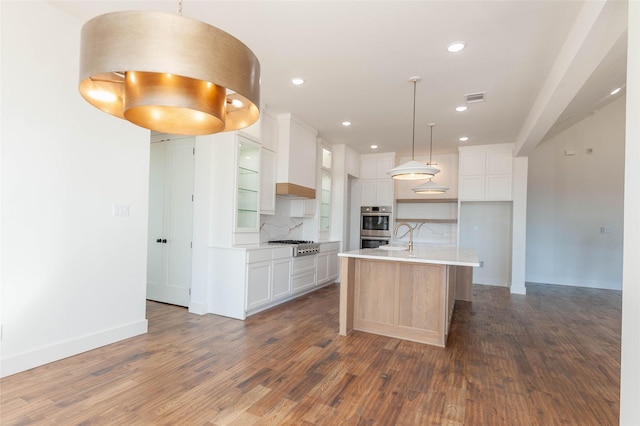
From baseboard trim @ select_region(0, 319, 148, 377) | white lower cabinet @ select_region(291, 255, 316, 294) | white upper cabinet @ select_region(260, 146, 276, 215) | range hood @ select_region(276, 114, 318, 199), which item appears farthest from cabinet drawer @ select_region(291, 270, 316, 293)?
baseboard trim @ select_region(0, 319, 148, 377)

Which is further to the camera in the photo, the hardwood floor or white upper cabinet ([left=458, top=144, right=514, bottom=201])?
white upper cabinet ([left=458, top=144, right=514, bottom=201])

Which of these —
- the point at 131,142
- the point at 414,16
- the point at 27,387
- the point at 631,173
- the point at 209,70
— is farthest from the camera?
the point at 131,142

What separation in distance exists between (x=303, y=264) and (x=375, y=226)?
96.9 inches

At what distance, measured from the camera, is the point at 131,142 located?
10.2 feet

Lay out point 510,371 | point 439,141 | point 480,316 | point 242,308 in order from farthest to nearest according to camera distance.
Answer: point 439,141, point 480,316, point 242,308, point 510,371

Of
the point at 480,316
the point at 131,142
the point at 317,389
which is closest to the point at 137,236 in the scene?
the point at 131,142

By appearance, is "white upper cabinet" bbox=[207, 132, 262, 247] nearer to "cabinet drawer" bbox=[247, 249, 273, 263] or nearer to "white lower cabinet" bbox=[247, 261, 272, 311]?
"cabinet drawer" bbox=[247, 249, 273, 263]

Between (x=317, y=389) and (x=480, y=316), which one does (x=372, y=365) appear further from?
(x=480, y=316)

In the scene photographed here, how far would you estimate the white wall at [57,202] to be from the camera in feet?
7.59

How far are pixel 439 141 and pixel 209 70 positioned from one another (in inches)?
225

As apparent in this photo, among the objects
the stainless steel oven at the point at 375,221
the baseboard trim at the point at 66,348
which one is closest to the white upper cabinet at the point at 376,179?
the stainless steel oven at the point at 375,221

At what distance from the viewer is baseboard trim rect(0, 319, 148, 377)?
7.64ft

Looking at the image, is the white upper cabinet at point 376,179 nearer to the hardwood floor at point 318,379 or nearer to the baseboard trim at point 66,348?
the hardwood floor at point 318,379

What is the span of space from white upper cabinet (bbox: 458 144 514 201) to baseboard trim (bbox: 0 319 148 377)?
19.5 feet
